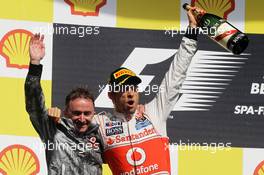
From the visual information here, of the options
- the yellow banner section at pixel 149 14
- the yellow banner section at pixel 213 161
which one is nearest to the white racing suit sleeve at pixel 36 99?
the yellow banner section at pixel 149 14

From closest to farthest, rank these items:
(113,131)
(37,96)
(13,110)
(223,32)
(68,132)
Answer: (37,96) < (68,132) < (113,131) < (223,32) < (13,110)

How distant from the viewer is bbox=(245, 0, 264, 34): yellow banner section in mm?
3217

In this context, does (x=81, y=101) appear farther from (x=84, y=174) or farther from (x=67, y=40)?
(x=67, y=40)

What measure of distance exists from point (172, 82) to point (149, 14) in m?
0.72

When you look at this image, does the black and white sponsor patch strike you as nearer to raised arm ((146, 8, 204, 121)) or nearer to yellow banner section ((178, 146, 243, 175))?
raised arm ((146, 8, 204, 121))

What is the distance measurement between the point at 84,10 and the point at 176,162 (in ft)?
2.96

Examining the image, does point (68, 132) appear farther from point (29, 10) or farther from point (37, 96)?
point (29, 10)

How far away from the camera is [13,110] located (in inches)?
120

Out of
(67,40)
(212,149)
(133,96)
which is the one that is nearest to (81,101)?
(133,96)

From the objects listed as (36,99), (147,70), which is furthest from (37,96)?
(147,70)

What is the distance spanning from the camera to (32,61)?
2.29m

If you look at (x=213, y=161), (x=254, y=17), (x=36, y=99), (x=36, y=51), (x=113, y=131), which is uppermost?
(x=254, y=17)

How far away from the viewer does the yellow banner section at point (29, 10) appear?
10.0 ft

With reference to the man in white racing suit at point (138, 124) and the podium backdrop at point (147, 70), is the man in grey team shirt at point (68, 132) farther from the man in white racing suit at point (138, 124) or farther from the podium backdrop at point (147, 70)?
the podium backdrop at point (147, 70)
